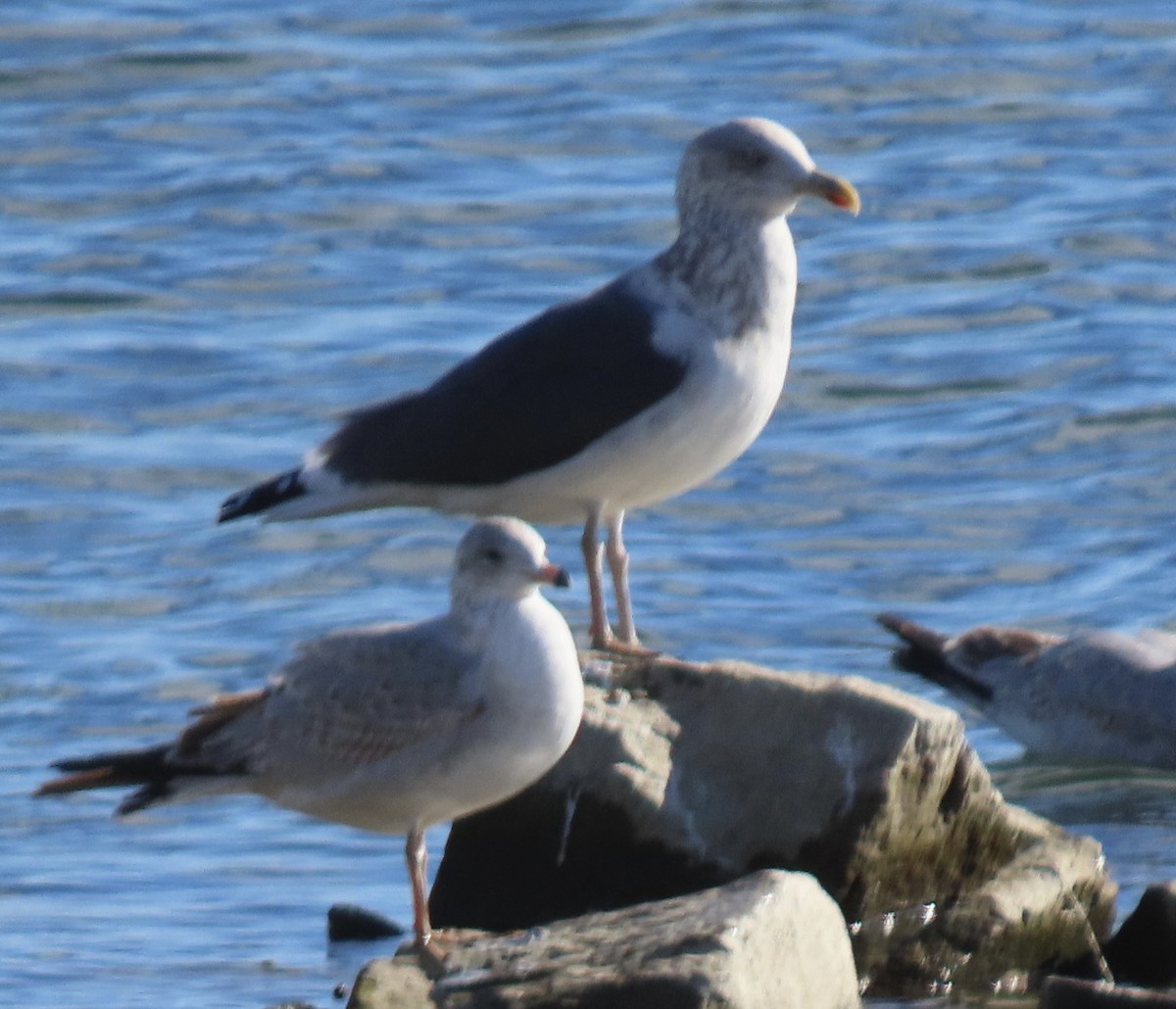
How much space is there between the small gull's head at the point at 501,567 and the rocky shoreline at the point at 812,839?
0.85 metres

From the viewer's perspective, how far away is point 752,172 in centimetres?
789

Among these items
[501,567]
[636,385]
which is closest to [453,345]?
[636,385]

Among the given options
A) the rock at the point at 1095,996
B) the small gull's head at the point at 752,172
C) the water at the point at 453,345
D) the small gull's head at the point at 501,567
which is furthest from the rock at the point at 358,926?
the small gull's head at the point at 752,172

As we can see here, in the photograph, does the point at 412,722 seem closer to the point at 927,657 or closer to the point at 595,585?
the point at 595,585

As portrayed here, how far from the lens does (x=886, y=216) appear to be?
17375mm

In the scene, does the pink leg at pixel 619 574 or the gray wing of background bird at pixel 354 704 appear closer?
the gray wing of background bird at pixel 354 704

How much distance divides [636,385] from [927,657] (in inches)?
125

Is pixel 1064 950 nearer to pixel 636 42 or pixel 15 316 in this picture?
pixel 15 316

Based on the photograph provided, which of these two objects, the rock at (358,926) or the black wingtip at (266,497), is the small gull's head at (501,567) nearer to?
the rock at (358,926)

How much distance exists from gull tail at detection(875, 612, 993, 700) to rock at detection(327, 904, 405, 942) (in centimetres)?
337

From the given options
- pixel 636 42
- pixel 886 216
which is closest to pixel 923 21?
pixel 636 42

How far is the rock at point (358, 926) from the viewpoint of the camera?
766 centimetres

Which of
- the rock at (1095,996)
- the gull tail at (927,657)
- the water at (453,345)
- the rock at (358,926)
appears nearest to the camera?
the rock at (1095,996)

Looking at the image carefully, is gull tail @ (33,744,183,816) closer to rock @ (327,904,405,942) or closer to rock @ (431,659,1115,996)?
rock @ (431,659,1115,996)
